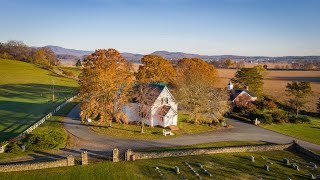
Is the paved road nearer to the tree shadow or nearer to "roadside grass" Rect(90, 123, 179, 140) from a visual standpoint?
"roadside grass" Rect(90, 123, 179, 140)

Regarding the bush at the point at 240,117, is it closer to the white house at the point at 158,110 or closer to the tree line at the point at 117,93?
the tree line at the point at 117,93

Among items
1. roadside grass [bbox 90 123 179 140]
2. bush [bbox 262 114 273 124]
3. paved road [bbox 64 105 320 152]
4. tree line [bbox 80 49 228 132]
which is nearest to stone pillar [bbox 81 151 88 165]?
paved road [bbox 64 105 320 152]

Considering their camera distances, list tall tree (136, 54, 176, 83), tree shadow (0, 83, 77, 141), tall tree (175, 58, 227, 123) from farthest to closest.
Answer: tall tree (136, 54, 176, 83)
tall tree (175, 58, 227, 123)
tree shadow (0, 83, 77, 141)

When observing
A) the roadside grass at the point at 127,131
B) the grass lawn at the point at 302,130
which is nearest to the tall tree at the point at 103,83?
the roadside grass at the point at 127,131

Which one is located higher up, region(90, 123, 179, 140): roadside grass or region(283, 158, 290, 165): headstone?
region(90, 123, 179, 140): roadside grass

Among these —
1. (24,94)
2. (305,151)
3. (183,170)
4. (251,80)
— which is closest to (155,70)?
(251,80)

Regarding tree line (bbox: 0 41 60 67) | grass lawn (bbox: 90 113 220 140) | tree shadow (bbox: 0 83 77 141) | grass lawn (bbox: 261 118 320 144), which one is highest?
tree line (bbox: 0 41 60 67)

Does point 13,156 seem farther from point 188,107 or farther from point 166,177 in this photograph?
point 188,107
